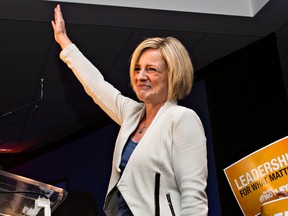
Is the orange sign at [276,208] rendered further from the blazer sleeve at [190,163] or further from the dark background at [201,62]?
the blazer sleeve at [190,163]

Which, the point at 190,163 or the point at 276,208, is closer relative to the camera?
the point at 190,163

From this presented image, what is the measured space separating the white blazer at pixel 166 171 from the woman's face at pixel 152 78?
0.19 feet

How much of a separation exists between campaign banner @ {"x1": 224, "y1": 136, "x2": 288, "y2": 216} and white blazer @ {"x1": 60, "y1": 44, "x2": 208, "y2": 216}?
2.21 m

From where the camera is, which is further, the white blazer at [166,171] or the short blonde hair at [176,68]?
the short blonde hair at [176,68]

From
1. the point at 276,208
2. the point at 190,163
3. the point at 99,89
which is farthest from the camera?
the point at 276,208

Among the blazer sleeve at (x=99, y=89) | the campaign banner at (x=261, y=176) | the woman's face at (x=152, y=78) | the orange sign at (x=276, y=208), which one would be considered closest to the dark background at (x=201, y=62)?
the campaign banner at (x=261, y=176)

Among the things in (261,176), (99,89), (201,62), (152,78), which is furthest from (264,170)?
(152,78)

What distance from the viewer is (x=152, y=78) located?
1.34 metres

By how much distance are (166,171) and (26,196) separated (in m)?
0.36

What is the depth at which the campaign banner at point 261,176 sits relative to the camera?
3.34 m

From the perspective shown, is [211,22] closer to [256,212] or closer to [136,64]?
[256,212]

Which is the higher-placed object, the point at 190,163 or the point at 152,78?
the point at 152,78

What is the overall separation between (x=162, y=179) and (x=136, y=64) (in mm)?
348

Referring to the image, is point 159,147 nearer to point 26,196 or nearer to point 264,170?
point 26,196
